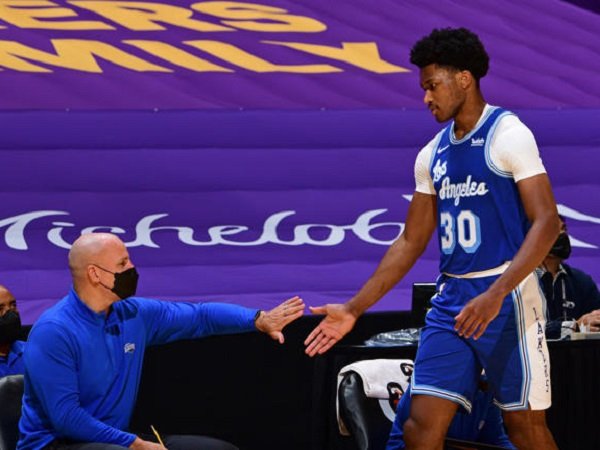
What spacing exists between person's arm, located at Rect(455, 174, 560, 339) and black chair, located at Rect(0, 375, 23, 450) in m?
1.44

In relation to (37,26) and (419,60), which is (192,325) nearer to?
(419,60)

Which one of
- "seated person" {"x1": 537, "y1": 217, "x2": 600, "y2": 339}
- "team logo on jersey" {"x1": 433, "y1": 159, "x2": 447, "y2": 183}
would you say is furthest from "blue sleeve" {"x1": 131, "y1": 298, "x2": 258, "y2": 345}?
"seated person" {"x1": 537, "y1": 217, "x2": 600, "y2": 339}

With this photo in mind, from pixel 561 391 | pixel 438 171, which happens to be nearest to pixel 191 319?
pixel 438 171

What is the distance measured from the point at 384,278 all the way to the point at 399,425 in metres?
0.54

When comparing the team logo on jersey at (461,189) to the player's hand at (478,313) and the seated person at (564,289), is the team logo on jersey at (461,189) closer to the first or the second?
the player's hand at (478,313)

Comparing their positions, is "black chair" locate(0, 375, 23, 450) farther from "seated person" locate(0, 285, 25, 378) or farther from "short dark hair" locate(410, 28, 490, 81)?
"short dark hair" locate(410, 28, 490, 81)

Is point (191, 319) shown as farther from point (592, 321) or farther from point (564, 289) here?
point (564, 289)

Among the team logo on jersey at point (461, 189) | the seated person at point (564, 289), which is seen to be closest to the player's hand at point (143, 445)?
the team logo on jersey at point (461, 189)

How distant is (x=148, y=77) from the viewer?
7414 mm

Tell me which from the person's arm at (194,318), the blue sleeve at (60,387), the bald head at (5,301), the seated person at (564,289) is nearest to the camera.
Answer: the blue sleeve at (60,387)

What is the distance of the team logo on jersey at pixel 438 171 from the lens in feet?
13.1

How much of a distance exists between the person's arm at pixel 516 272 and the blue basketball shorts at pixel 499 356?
146 mm

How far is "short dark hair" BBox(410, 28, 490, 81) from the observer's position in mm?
3949

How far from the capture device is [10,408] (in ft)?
13.3
